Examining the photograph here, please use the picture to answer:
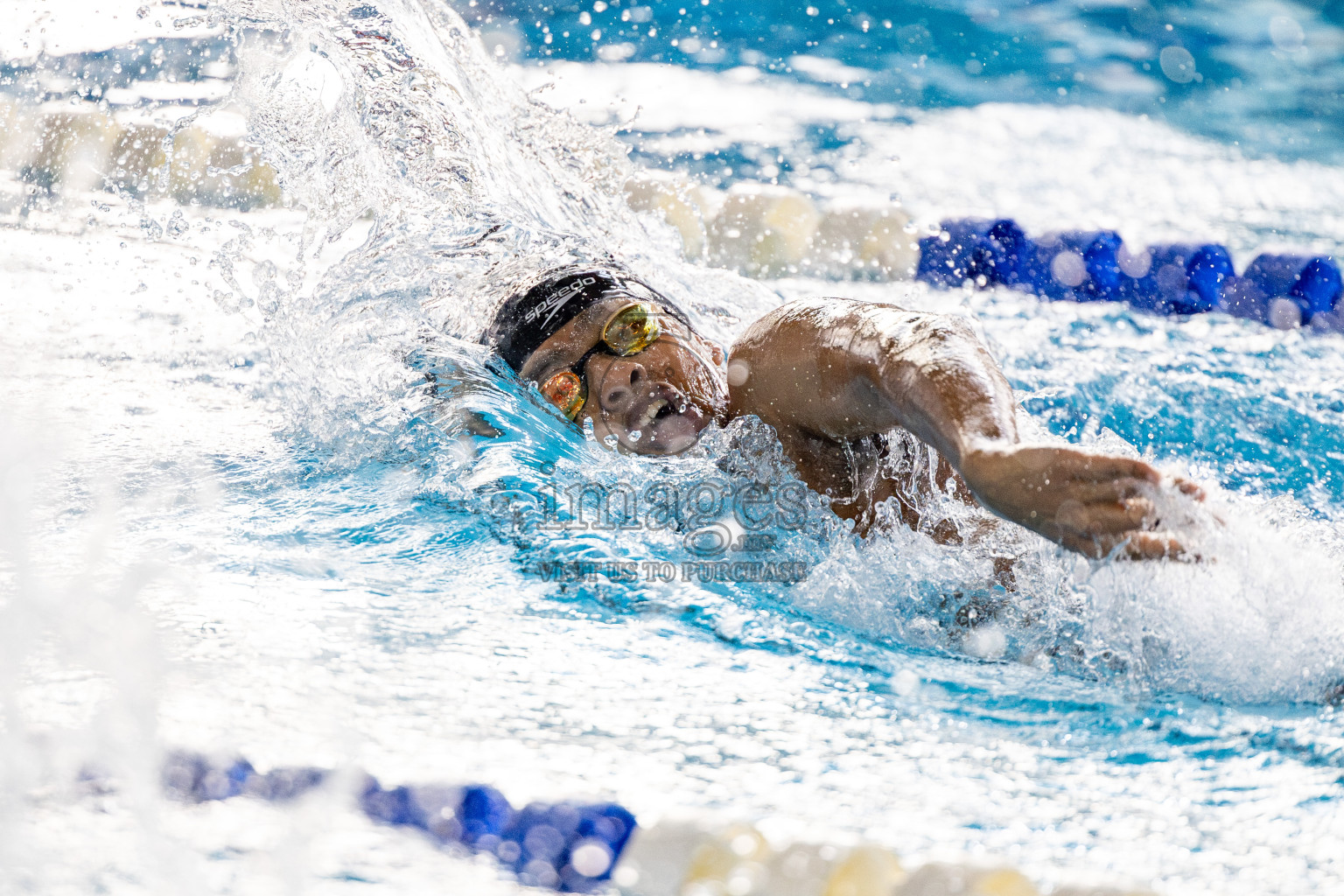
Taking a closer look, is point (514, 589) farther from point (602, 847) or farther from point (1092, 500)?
point (1092, 500)

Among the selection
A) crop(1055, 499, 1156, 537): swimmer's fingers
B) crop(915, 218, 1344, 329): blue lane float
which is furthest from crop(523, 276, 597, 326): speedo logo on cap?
crop(915, 218, 1344, 329): blue lane float

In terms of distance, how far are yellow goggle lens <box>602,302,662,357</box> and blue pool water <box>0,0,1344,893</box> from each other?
8.6 inches

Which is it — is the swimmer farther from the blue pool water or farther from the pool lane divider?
the pool lane divider

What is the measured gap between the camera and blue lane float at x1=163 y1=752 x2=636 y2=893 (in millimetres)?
906

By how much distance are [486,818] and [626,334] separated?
1107mm

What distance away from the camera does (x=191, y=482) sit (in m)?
1.96

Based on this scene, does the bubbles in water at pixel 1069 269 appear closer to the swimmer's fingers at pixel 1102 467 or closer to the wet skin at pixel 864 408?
the wet skin at pixel 864 408

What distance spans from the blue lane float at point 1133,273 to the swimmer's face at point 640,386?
2.70 m

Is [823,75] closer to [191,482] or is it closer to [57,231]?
[57,231]

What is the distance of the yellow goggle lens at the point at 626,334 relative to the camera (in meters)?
1.89

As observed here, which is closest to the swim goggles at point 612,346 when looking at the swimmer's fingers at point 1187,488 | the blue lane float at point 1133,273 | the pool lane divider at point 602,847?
the pool lane divider at point 602,847

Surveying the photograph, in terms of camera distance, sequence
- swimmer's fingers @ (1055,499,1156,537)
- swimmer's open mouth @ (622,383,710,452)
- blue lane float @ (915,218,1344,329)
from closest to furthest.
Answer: swimmer's fingers @ (1055,499,1156,537), swimmer's open mouth @ (622,383,710,452), blue lane float @ (915,218,1344,329)

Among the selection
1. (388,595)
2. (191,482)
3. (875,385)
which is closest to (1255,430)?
(875,385)

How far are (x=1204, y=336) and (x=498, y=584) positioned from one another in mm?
3045
